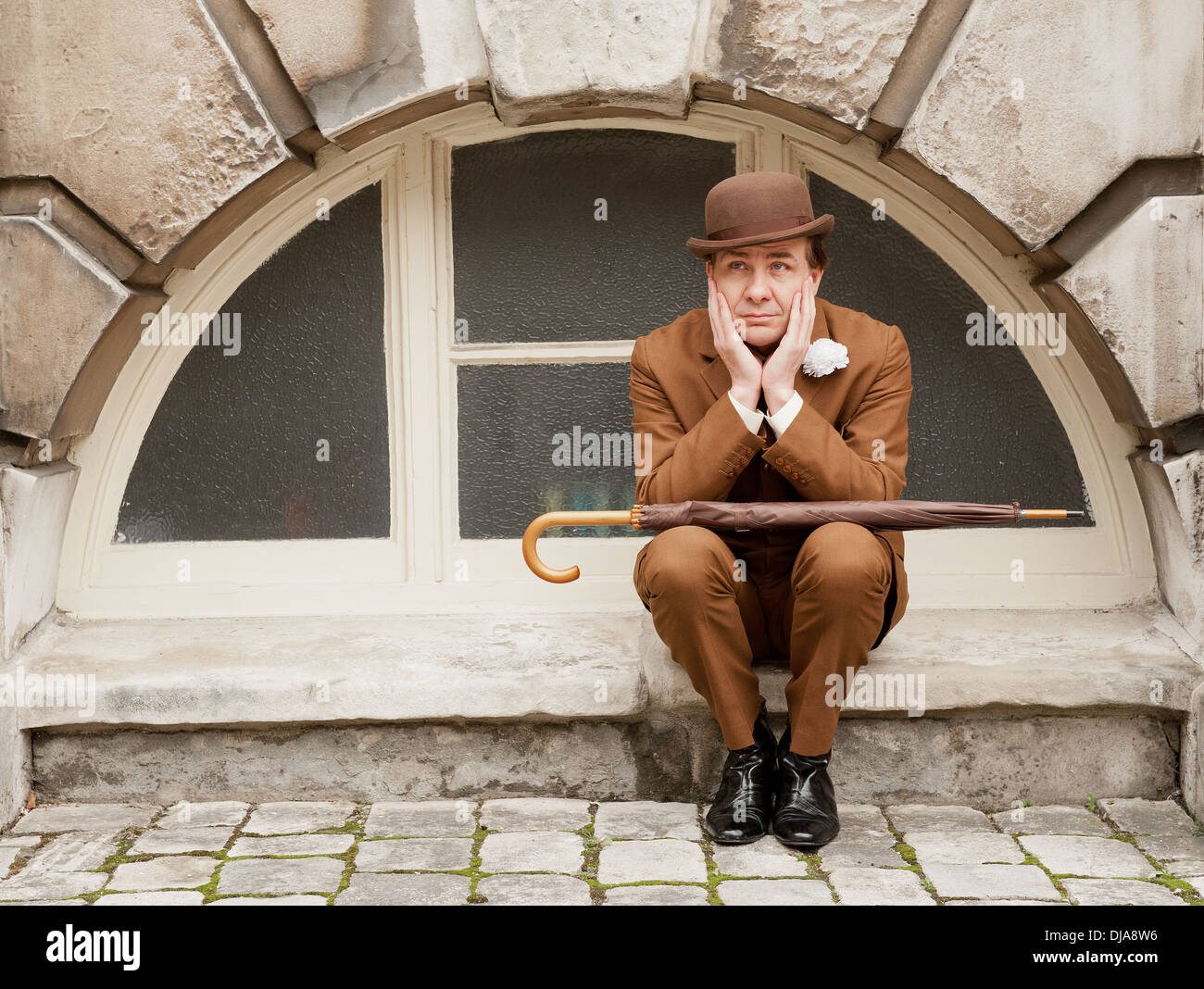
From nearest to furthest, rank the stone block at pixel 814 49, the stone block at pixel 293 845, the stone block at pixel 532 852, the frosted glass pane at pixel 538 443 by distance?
the stone block at pixel 532 852, the stone block at pixel 293 845, the stone block at pixel 814 49, the frosted glass pane at pixel 538 443

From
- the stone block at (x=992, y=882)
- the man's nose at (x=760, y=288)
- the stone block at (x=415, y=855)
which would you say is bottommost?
the stone block at (x=992, y=882)

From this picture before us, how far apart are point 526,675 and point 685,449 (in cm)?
73

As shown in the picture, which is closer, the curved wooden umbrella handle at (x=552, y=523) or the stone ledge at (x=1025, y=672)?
the curved wooden umbrella handle at (x=552, y=523)

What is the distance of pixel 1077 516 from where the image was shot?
360 centimetres

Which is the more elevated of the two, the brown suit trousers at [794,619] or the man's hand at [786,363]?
the man's hand at [786,363]

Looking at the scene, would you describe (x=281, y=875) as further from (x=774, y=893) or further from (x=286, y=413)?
(x=286, y=413)

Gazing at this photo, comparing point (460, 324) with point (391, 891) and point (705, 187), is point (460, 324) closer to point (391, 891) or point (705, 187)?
point (705, 187)

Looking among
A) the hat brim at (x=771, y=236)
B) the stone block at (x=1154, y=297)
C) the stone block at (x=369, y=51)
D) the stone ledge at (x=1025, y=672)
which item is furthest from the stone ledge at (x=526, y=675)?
the stone block at (x=369, y=51)

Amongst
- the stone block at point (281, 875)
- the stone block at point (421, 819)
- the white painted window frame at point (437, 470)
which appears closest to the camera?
the stone block at point (281, 875)

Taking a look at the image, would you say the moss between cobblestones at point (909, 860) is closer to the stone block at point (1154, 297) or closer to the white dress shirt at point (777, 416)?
the white dress shirt at point (777, 416)

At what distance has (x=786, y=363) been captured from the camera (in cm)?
288

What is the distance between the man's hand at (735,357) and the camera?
2.88m

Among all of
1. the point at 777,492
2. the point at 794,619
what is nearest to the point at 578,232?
the point at 777,492

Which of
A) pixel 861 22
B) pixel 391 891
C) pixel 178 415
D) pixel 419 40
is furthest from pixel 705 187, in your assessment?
pixel 391 891
